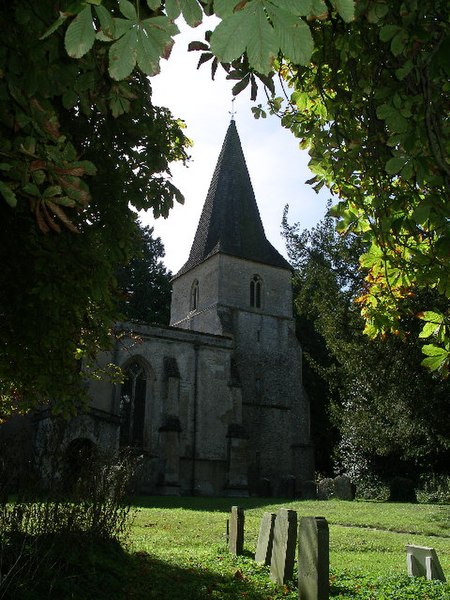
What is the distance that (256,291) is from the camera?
32.6m


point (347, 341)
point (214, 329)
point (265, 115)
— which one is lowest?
point (265, 115)

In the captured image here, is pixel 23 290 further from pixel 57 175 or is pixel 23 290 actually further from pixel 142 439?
pixel 142 439

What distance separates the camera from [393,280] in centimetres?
438

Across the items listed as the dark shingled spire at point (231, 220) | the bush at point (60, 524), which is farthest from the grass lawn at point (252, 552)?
the dark shingled spire at point (231, 220)

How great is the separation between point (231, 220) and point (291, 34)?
3306cm

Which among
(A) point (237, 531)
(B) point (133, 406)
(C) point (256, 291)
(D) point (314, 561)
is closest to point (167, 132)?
(D) point (314, 561)

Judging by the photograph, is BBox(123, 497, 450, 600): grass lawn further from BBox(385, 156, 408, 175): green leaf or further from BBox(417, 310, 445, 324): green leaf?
BBox(385, 156, 408, 175): green leaf

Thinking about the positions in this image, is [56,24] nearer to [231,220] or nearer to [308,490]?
[308,490]

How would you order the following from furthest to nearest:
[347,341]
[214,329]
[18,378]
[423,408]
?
[214,329], [347,341], [423,408], [18,378]

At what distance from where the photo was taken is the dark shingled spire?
33.0 meters

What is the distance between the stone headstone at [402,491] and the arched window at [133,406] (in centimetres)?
1098

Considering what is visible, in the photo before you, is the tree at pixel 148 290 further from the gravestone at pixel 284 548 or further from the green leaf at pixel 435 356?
the green leaf at pixel 435 356

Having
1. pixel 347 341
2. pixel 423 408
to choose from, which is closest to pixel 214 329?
pixel 347 341

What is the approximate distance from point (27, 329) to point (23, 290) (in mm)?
396
